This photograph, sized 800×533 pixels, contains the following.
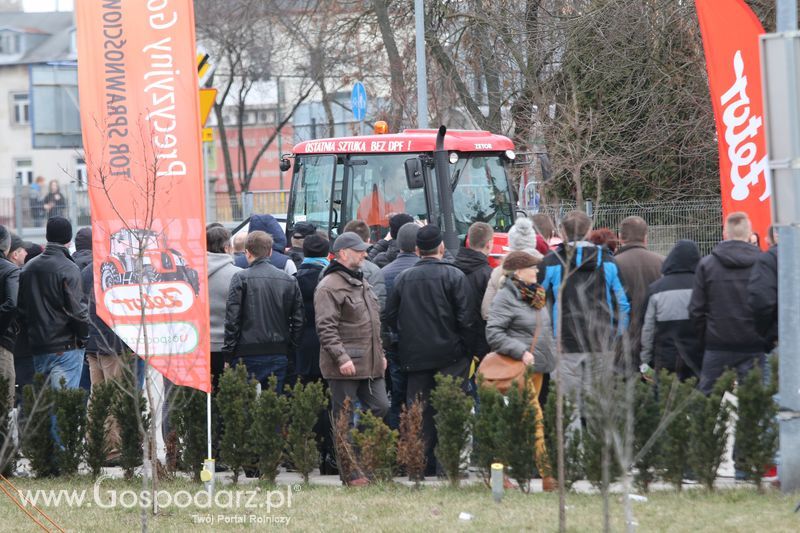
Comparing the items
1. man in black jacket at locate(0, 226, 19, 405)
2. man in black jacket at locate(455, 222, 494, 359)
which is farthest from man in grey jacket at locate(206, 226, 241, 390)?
man in black jacket at locate(455, 222, 494, 359)

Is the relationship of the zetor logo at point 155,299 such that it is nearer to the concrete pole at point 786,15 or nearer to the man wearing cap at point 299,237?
the man wearing cap at point 299,237

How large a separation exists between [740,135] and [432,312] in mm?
3424

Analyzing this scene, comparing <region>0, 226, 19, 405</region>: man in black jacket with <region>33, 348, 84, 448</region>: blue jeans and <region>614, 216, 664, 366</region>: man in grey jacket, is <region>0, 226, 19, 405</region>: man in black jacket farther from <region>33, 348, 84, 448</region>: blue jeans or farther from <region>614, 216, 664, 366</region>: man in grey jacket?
<region>614, 216, 664, 366</region>: man in grey jacket

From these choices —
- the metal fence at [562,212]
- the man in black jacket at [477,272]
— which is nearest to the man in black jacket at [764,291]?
the man in black jacket at [477,272]

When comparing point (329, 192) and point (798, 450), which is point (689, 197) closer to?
point (329, 192)

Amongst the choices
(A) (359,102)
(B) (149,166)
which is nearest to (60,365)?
(B) (149,166)

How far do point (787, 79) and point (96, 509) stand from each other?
5433 mm

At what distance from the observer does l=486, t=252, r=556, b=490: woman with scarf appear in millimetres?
8766

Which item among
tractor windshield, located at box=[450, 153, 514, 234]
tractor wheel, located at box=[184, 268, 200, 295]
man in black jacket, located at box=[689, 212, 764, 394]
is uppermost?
tractor windshield, located at box=[450, 153, 514, 234]

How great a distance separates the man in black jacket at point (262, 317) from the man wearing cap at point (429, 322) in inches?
33.6

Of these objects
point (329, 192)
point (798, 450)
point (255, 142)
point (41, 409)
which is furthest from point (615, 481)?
point (255, 142)

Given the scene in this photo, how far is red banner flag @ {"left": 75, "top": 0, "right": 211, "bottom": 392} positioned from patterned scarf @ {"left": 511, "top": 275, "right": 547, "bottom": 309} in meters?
2.28

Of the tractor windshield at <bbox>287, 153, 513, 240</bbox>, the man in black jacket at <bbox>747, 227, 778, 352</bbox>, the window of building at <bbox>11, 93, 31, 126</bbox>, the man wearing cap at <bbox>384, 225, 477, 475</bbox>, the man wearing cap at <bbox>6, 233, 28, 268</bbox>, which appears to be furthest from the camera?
the window of building at <bbox>11, 93, 31, 126</bbox>

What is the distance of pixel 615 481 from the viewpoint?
8.00m
